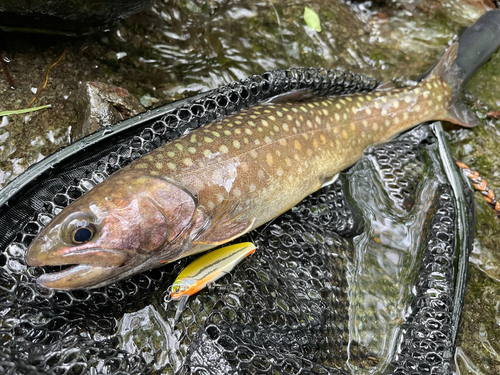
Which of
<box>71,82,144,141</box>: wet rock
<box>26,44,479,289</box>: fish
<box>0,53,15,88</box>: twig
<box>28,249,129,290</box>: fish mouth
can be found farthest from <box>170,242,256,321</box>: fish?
<box>0,53,15,88</box>: twig

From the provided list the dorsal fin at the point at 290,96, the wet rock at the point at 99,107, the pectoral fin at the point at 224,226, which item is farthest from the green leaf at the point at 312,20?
the pectoral fin at the point at 224,226

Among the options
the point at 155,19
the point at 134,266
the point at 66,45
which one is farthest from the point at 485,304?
the point at 66,45

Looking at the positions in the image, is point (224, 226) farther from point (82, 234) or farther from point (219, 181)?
point (82, 234)

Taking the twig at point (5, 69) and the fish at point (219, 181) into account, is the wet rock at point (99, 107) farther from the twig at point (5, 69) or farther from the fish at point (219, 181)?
the fish at point (219, 181)

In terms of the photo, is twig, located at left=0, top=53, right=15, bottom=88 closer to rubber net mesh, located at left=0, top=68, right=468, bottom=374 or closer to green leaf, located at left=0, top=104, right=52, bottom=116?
green leaf, located at left=0, top=104, right=52, bottom=116

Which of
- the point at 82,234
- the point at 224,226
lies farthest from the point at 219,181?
the point at 82,234

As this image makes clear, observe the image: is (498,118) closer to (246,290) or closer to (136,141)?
(246,290)
